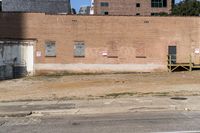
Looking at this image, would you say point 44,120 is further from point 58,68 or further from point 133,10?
point 133,10

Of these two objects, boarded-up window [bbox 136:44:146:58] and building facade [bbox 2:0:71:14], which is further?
building facade [bbox 2:0:71:14]

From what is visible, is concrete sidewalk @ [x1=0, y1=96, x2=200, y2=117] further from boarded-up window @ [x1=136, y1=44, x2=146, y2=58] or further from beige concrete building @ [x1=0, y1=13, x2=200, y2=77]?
boarded-up window @ [x1=136, y1=44, x2=146, y2=58]

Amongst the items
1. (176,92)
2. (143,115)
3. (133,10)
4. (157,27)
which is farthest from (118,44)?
(133,10)

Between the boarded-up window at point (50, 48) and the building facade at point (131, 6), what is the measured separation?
83926 millimetres

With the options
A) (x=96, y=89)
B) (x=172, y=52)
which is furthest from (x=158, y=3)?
(x=96, y=89)

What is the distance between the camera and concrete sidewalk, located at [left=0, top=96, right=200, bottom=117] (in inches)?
653

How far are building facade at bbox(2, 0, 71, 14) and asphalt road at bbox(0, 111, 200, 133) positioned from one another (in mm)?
44109

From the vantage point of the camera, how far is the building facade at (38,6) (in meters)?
59.0

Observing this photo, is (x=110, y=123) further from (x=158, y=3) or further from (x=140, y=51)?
(x=158, y=3)

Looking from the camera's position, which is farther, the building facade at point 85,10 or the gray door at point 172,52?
the building facade at point 85,10

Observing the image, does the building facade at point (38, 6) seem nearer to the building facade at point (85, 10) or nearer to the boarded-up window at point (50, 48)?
the boarded-up window at point (50, 48)

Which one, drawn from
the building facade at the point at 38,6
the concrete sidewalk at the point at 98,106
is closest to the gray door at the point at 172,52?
the building facade at the point at 38,6

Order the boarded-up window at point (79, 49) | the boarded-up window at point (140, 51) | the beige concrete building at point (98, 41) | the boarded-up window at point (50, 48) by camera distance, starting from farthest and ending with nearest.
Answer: the boarded-up window at point (140, 51)
the boarded-up window at point (79, 49)
the boarded-up window at point (50, 48)
the beige concrete building at point (98, 41)

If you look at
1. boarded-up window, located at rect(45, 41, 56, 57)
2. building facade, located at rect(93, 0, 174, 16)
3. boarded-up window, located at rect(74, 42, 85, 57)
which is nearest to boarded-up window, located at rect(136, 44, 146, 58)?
boarded-up window, located at rect(74, 42, 85, 57)
